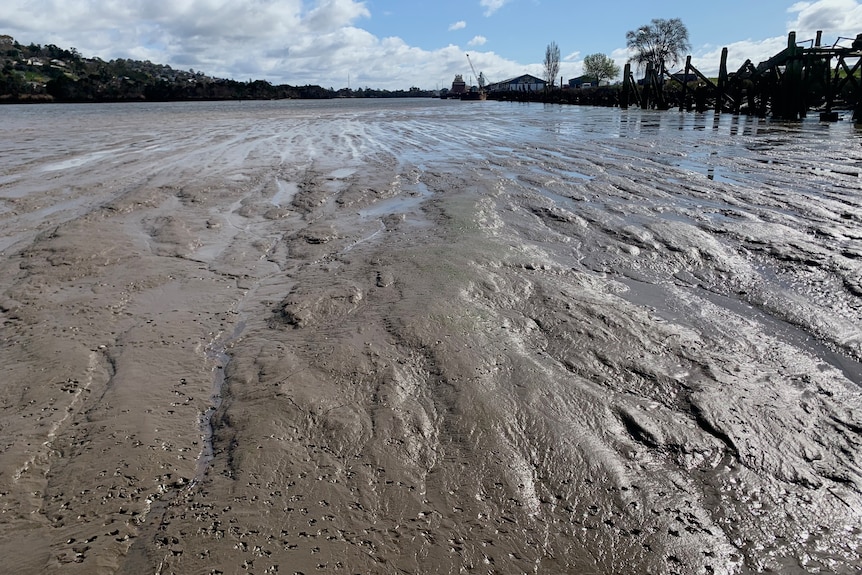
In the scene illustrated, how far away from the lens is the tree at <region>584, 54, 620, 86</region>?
100 metres

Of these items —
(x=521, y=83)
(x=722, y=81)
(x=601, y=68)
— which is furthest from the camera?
(x=521, y=83)

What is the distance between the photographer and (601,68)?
100 metres

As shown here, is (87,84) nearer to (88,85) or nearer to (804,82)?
(88,85)

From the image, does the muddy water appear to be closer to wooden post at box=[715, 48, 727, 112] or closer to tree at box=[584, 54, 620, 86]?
wooden post at box=[715, 48, 727, 112]

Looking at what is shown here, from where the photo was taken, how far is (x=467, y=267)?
4664mm

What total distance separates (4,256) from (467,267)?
454cm

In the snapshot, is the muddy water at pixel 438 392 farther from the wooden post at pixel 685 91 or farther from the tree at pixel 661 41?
the tree at pixel 661 41

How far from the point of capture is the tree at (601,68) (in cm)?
10044

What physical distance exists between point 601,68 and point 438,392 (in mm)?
110176

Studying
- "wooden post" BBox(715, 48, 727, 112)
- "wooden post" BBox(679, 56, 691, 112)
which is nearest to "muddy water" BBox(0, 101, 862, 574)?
"wooden post" BBox(715, 48, 727, 112)

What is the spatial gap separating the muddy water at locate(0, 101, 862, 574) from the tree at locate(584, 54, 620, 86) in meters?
105

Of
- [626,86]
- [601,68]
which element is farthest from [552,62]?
[626,86]

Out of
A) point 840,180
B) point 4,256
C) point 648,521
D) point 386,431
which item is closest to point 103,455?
point 386,431

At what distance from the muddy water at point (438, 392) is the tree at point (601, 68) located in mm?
105097
